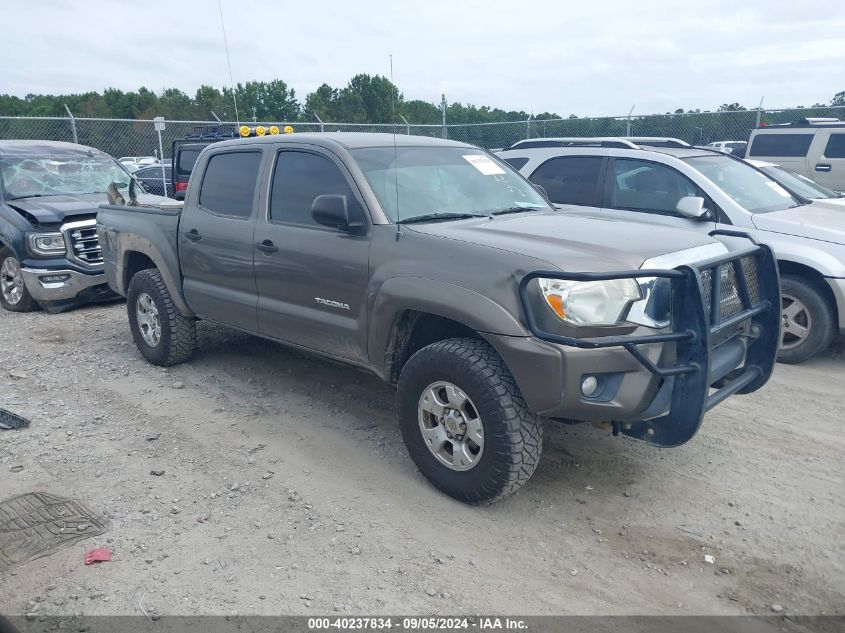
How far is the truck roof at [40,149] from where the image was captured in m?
8.86

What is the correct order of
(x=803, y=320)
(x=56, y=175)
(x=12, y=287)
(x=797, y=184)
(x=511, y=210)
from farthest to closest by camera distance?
1. (x=56, y=175)
2. (x=12, y=287)
3. (x=797, y=184)
4. (x=803, y=320)
5. (x=511, y=210)

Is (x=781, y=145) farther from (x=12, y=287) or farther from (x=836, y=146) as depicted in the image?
(x=12, y=287)

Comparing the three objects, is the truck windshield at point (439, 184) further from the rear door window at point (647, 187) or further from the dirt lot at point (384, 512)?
the rear door window at point (647, 187)

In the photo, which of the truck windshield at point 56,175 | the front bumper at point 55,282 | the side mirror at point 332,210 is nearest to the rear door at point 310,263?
the side mirror at point 332,210

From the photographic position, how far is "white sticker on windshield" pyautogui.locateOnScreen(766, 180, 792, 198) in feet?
22.4

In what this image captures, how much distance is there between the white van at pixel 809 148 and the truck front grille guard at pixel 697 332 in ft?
30.8

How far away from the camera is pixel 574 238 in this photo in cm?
372

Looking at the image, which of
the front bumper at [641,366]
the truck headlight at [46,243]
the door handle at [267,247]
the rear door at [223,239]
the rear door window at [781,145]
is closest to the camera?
the front bumper at [641,366]

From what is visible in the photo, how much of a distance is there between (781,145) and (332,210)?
10.8m

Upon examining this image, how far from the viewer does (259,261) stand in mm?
4895

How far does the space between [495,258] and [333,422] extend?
78.8 inches

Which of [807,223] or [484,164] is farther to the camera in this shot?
[807,223]

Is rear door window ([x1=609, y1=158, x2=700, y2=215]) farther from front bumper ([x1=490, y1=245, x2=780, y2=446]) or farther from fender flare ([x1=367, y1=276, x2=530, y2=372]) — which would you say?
fender flare ([x1=367, y1=276, x2=530, y2=372])

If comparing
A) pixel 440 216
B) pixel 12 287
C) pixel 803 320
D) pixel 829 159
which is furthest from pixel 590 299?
pixel 829 159
